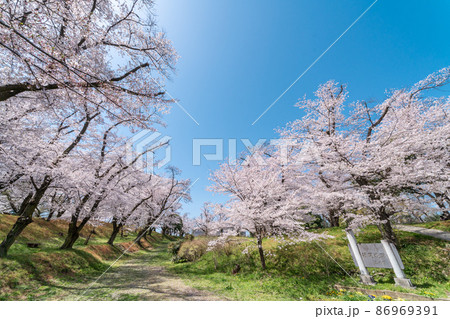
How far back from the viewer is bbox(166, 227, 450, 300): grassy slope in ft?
20.1

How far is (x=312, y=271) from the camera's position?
8281 mm

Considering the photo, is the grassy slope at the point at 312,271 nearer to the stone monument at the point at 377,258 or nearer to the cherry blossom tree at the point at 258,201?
the stone monument at the point at 377,258

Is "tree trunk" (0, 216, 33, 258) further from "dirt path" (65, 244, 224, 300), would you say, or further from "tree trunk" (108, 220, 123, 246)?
"tree trunk" (108, 220, 123, 246)

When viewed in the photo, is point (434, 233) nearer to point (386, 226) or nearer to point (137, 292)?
point (386, 226)

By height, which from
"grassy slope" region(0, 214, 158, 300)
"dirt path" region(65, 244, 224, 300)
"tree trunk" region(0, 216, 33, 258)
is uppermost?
"tree trunk" region(0, 216, 33, 258)

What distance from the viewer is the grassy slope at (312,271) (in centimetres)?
612

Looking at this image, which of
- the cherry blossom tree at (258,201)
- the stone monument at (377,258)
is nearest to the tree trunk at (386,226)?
the stone monument at (377,258)

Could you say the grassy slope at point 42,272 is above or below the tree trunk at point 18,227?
below

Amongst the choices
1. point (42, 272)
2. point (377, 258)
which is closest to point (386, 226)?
point (377, 258)

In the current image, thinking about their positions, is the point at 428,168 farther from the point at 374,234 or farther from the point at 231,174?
the point at 231,174

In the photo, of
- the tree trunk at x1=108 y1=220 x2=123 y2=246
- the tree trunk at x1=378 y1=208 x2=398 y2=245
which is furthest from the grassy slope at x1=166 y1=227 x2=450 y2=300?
the tree trunk at x1=108 y1=220 x2=123 y2=246

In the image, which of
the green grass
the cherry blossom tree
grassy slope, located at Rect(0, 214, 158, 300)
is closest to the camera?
grassy slope, located at Rect(0, 214, 158, 300)

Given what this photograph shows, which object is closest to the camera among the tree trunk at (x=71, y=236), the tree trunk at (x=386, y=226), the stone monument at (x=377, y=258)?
the stone monument at (x=377, y=258)

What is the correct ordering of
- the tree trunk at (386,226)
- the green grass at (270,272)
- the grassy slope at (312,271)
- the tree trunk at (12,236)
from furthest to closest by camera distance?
the tree trunk at (386,226), the tree trunk at (12,236), the grassy slope at (312,271), the green grass at (270,272)
